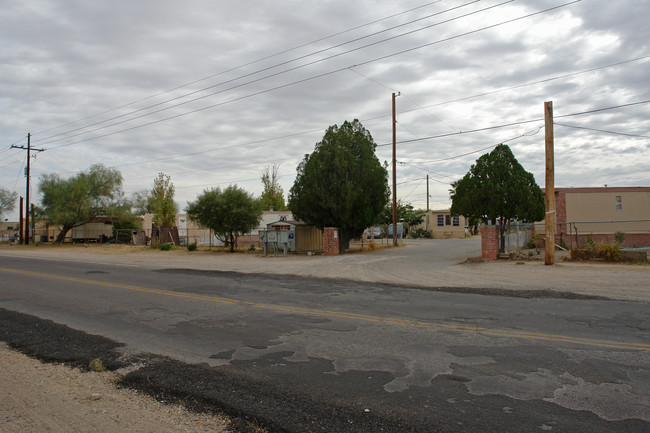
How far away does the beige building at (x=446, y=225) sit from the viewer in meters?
56.7

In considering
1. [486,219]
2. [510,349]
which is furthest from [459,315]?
[486,219]

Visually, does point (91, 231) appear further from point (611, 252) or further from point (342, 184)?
point (611, 252)

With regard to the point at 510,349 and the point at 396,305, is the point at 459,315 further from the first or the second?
the point at 510,349

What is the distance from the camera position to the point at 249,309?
9.72 m

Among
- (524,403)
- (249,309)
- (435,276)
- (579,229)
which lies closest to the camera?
(524,403)

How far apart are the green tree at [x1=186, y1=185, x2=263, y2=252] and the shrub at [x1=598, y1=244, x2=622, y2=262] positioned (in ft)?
67.4

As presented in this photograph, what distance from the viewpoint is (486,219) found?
71.8ft

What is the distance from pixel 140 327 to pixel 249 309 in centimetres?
236

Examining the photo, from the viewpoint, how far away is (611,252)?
17.3 metres

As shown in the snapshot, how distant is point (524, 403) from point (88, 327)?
733 centimetres

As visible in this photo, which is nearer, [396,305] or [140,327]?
[140,327]

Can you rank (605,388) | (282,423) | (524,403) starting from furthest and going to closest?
(605,388) → (524,403) → (282,423)

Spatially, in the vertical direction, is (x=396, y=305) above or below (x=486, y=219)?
below

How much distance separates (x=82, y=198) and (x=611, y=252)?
149 feet
